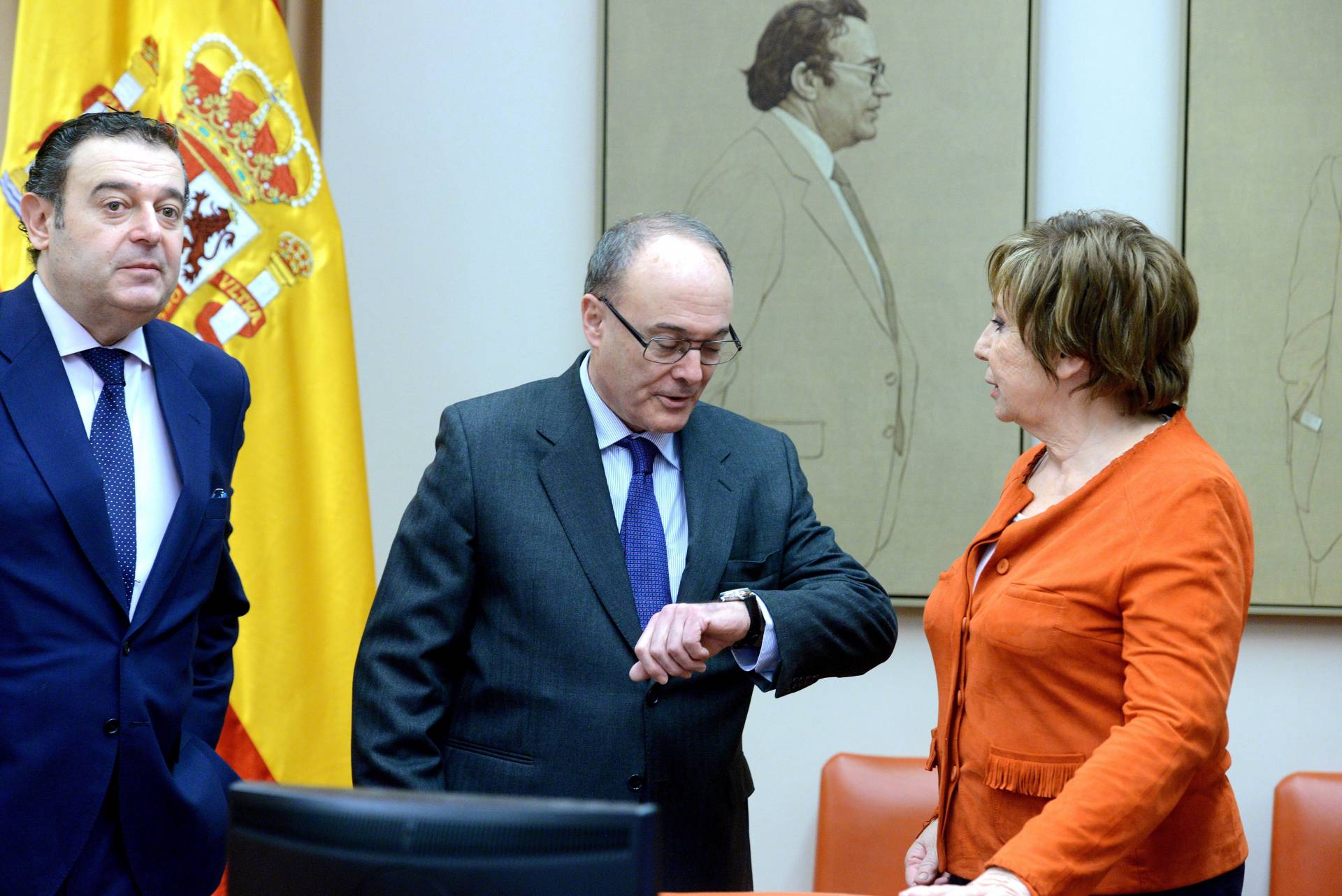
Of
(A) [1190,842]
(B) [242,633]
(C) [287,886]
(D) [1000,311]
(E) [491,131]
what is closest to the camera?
(C) [287,886]

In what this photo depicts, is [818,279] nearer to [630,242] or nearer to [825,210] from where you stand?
[825,210]

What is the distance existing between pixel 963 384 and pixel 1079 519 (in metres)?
1.51

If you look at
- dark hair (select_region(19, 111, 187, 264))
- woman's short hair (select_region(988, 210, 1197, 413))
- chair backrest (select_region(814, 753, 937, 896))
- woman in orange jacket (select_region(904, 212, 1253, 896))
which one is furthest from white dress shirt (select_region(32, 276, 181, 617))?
chair backrest (select_region(814, 753, 937, 896))

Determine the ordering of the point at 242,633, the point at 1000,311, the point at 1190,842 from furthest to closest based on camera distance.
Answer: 1. the point at 242,633
2. the point at 1000,311
3. the point at 1190,842

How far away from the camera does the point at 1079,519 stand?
1692 mm

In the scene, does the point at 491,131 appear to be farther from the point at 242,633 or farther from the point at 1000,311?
the point at 1000,311

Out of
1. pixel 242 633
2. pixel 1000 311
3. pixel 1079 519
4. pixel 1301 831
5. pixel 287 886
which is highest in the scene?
pixel 1000 311

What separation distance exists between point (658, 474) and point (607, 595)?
0.27 metres

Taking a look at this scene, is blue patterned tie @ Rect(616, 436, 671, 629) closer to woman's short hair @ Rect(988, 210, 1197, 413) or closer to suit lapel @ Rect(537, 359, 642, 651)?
suit lapel @ Rect(537, 359, 642, 651)

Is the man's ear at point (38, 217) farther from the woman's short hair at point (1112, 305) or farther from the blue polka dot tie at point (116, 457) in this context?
the woman's short hair at point (1112, 305)

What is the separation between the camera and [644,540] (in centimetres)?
203

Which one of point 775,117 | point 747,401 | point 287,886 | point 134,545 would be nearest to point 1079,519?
point 287,886

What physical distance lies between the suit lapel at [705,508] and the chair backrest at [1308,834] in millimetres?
1826

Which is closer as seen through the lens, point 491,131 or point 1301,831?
point 1301,831
